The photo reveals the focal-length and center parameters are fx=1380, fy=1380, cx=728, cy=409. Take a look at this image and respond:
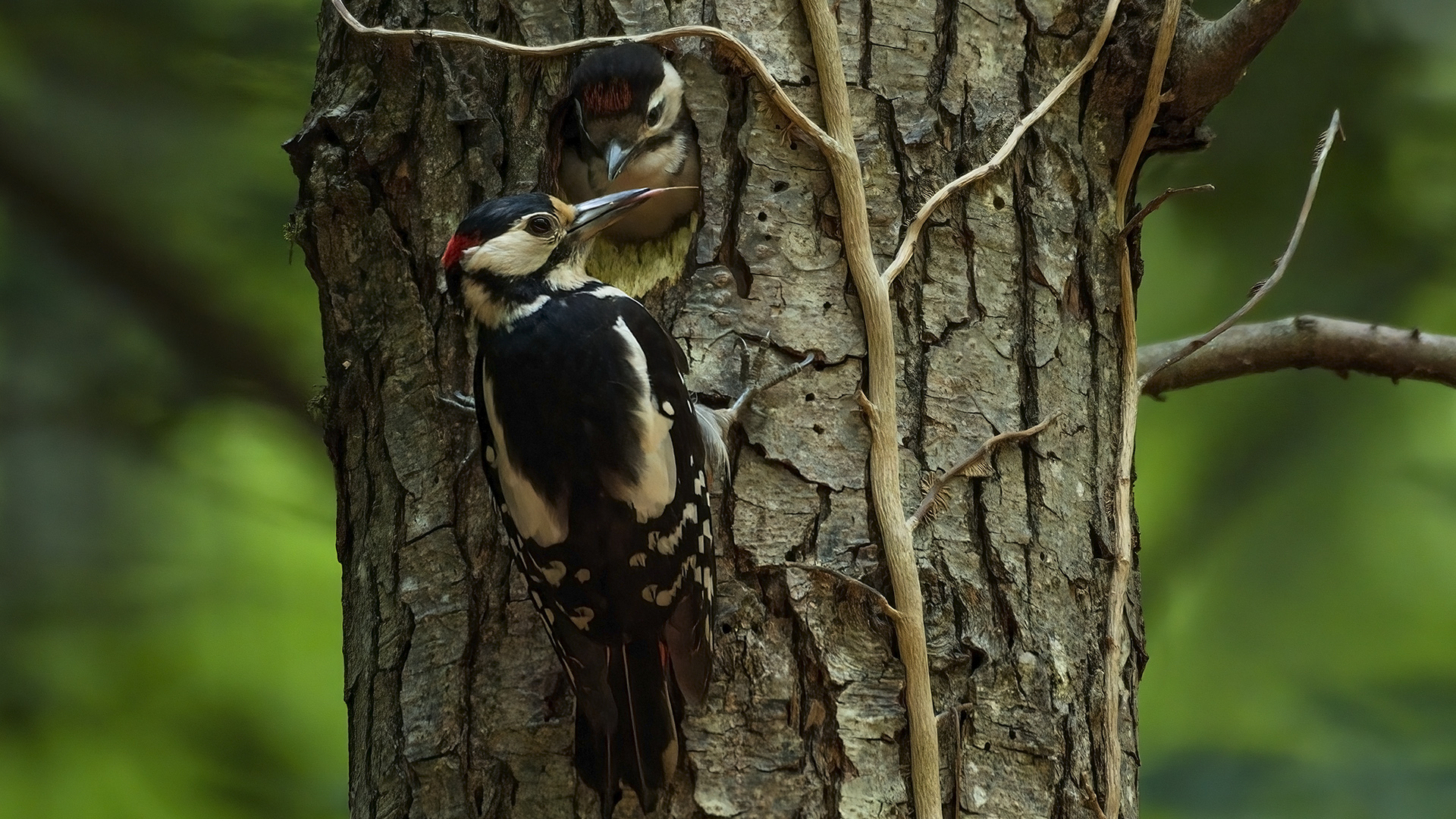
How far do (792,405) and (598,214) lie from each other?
0.45m

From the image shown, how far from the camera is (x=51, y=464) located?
13.0ft

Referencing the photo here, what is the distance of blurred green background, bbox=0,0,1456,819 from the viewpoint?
3.46 metres

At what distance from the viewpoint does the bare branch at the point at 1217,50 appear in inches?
90.0

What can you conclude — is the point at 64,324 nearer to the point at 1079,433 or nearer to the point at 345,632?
the point at 345,632

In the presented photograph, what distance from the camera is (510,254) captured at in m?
2.12

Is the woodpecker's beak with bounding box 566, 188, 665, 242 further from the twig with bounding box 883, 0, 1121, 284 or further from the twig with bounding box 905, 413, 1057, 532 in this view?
the twig with bounding box 905, 413, 1057, 532

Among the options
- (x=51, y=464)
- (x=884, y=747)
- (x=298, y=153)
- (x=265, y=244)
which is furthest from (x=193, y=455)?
(x=884, y=747)

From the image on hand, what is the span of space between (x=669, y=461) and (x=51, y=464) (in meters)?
2.72

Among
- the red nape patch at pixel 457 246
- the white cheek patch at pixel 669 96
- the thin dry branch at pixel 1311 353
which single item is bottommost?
the thin dry branch at pixel 1311 353

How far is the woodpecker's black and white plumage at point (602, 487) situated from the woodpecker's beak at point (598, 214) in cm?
3

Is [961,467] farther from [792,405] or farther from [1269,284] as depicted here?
[1269,284]

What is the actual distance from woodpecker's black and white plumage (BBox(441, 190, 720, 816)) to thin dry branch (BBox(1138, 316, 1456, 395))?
1.02 metres

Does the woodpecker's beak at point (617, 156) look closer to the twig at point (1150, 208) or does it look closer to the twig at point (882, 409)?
the twig at point (882, 409)

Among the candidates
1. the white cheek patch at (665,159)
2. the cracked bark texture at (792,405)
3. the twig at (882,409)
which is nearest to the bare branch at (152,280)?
the cracked bark texture at (792,405)
